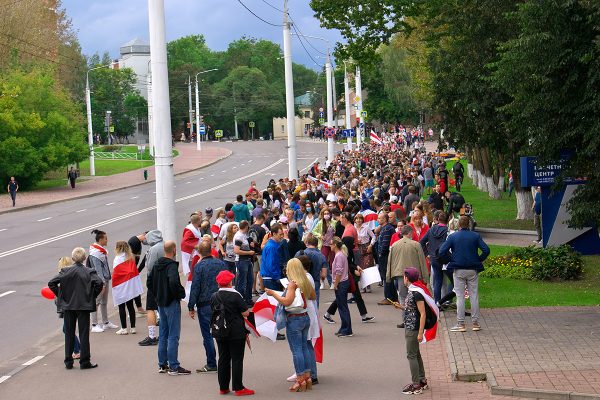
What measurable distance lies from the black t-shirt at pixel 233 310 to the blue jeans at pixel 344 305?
357cm

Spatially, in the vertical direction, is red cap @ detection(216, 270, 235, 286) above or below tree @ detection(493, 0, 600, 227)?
below

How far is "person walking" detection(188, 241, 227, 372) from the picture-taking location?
1229cm

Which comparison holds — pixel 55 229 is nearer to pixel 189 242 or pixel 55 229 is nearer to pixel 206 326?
pixel 189 242

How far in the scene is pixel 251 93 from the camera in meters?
146

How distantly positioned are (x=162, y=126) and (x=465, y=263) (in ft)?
25.6

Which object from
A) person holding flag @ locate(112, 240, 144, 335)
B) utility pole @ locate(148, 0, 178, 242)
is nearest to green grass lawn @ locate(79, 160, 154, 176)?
utility pole @ locate(148, 0, 178, 242)

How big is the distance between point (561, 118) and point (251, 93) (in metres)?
130

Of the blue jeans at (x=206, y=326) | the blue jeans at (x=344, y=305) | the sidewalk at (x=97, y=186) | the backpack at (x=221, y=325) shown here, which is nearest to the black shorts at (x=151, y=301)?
the blue jeans at (x=206, y=326)

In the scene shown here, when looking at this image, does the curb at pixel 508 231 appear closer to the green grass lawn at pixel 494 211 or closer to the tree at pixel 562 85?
the green grass lawn at pixel 494 211

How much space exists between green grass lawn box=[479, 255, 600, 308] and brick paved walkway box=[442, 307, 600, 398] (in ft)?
1.92

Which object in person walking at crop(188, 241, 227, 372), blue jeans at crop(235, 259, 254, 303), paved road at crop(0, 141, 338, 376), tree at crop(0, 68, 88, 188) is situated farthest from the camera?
tree at crop(0, 68, 88, 188)

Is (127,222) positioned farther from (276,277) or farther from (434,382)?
(434,382)

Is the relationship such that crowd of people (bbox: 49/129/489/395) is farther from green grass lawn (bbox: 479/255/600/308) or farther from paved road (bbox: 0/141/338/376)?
paved road (bbox: 0/141/338/376)

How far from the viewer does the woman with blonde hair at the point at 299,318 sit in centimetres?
1136
